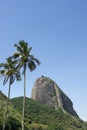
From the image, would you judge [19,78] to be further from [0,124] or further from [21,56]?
[0,124]

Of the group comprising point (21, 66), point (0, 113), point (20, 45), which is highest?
point (0, 113)

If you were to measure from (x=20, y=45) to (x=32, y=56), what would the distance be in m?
3.36

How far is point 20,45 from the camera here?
6344 cm

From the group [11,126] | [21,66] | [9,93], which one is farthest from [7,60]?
[11,126]

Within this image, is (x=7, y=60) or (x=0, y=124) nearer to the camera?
(x=7, y=60)

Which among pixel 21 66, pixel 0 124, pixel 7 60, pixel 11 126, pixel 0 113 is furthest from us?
pixel 0 113

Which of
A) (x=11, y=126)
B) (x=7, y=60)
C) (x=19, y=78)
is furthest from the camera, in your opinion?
(x=11, y=126)

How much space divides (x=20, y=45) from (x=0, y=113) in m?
78.1

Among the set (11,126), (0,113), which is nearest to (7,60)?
(11,126)

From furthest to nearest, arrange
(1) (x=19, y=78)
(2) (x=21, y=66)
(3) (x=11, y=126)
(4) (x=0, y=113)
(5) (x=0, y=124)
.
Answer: (4) (x=0, y=113), (3) (x=11, y=126), (5) (x=0, y=124), (1) (x=19, y=78), (2) (x=21, y=66)

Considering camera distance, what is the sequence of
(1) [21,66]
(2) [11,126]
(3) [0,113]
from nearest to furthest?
(1) [21,66]
(2) [11,126]
(3) [0,113]

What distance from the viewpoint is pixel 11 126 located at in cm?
11969

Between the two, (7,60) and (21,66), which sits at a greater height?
(7,60)

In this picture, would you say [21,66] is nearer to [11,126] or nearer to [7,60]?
[7,60]
